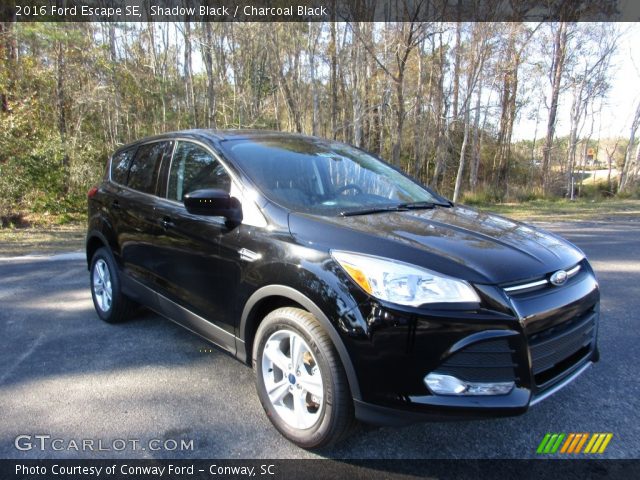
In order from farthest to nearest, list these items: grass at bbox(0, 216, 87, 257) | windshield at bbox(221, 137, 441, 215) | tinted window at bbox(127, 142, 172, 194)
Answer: grass at bbox(0, 216, 87, 257) → tinted window at bbox(127, 142, 172, 194) → windshield at bbox(221, 137, 441, 215)

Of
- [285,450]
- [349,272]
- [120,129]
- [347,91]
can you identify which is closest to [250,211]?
[349,272]

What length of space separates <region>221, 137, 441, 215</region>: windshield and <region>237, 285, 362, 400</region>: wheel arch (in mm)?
535

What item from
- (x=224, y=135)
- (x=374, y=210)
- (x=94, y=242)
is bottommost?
(x=94, y=242)

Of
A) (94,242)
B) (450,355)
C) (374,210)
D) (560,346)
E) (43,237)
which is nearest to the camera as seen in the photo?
(450,355)

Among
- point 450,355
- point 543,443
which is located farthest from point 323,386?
point 543,443

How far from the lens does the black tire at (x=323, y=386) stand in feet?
6.97

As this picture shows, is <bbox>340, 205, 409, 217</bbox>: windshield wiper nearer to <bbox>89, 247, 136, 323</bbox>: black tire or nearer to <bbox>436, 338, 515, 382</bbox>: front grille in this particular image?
<bbox>436, 338, 515, 382</bbox>: front grille

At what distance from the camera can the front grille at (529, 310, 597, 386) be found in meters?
2.05

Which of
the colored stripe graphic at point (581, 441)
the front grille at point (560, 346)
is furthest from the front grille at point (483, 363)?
the colored stripe graphic at point (581, 441)

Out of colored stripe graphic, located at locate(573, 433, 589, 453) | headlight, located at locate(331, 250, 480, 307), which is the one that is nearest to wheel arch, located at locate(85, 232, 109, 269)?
headlight, located at locate(331, 250, 480, 307)

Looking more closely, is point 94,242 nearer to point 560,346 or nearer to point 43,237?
point 560,346

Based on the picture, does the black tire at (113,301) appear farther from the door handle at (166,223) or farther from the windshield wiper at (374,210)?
the windshield wiper at (374,210)

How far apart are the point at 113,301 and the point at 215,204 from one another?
2099mm

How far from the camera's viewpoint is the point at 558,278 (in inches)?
87.5
